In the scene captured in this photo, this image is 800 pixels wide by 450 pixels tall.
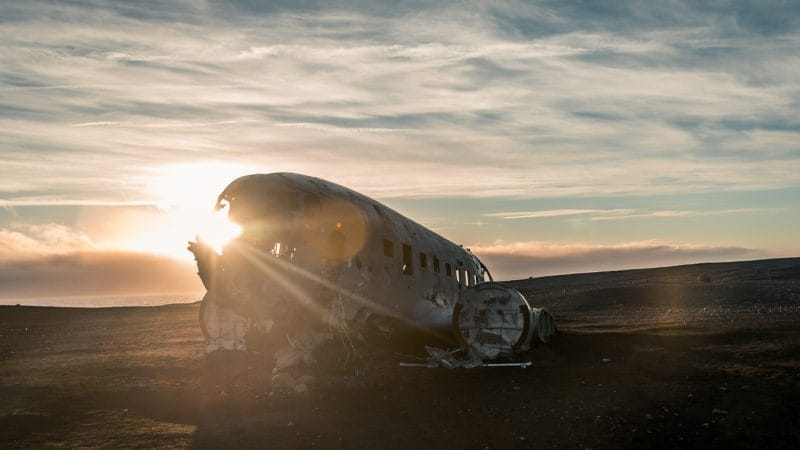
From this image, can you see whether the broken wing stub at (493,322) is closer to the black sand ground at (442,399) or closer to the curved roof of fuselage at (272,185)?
the black sand ground at (442,399)

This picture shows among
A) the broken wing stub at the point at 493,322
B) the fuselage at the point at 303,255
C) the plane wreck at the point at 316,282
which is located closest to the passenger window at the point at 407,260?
the plane wreck at the point at 316,282

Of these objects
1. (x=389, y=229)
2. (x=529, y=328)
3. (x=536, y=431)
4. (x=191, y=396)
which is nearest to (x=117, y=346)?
(x=191, y=396)

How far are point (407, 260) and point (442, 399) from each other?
6.28 metres

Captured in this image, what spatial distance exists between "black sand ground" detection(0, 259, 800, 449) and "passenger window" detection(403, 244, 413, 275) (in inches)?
107

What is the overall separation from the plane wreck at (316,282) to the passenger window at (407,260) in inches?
1.3

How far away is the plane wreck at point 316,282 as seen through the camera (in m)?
15.0

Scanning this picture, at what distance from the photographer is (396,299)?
18.2 metres

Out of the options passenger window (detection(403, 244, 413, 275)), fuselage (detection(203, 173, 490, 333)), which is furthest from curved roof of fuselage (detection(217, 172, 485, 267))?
passenger window (detection(403, 244, 413, 275))

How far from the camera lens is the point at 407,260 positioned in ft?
64.3

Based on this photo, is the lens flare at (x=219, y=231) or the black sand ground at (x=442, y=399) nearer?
the black sand ground at (x=442, y=399)

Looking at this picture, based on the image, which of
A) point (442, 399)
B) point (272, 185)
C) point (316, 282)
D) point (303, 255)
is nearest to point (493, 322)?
point (442, 399)

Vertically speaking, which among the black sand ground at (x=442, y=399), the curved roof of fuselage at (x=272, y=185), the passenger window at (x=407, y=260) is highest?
the curved roof of fuselage at (x=272, y=185)

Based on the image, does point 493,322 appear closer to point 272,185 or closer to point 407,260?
point 407,260

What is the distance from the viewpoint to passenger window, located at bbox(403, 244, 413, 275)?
19406mm
